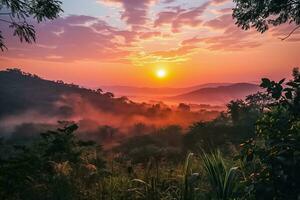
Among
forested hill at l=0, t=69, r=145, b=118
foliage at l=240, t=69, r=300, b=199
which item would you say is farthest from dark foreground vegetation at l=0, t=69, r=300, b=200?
forested hill at l=0, t=69, r=145, b=118

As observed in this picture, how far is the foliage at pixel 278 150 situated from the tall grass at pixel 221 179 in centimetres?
109

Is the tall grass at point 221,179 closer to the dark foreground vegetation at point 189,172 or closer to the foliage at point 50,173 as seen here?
the dark foreground vegetation at point 189,172

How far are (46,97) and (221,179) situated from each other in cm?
12919

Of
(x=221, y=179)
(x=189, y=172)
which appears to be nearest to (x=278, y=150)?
(x=221, y=179)

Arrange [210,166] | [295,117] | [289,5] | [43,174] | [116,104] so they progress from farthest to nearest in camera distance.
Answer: [116,104] → [289,5] → [43,174] → [210,166] → [295,117]

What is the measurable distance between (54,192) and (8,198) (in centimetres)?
89

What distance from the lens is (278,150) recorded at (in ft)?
18.7

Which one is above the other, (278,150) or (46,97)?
(278,150)

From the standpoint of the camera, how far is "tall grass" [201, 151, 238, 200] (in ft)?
23.1

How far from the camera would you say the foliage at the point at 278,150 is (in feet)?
17.8

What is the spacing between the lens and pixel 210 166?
737 cm

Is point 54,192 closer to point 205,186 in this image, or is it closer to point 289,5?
point 205,186

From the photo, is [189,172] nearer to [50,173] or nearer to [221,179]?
[221,179]

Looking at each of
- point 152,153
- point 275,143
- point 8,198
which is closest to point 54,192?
point 8,198
